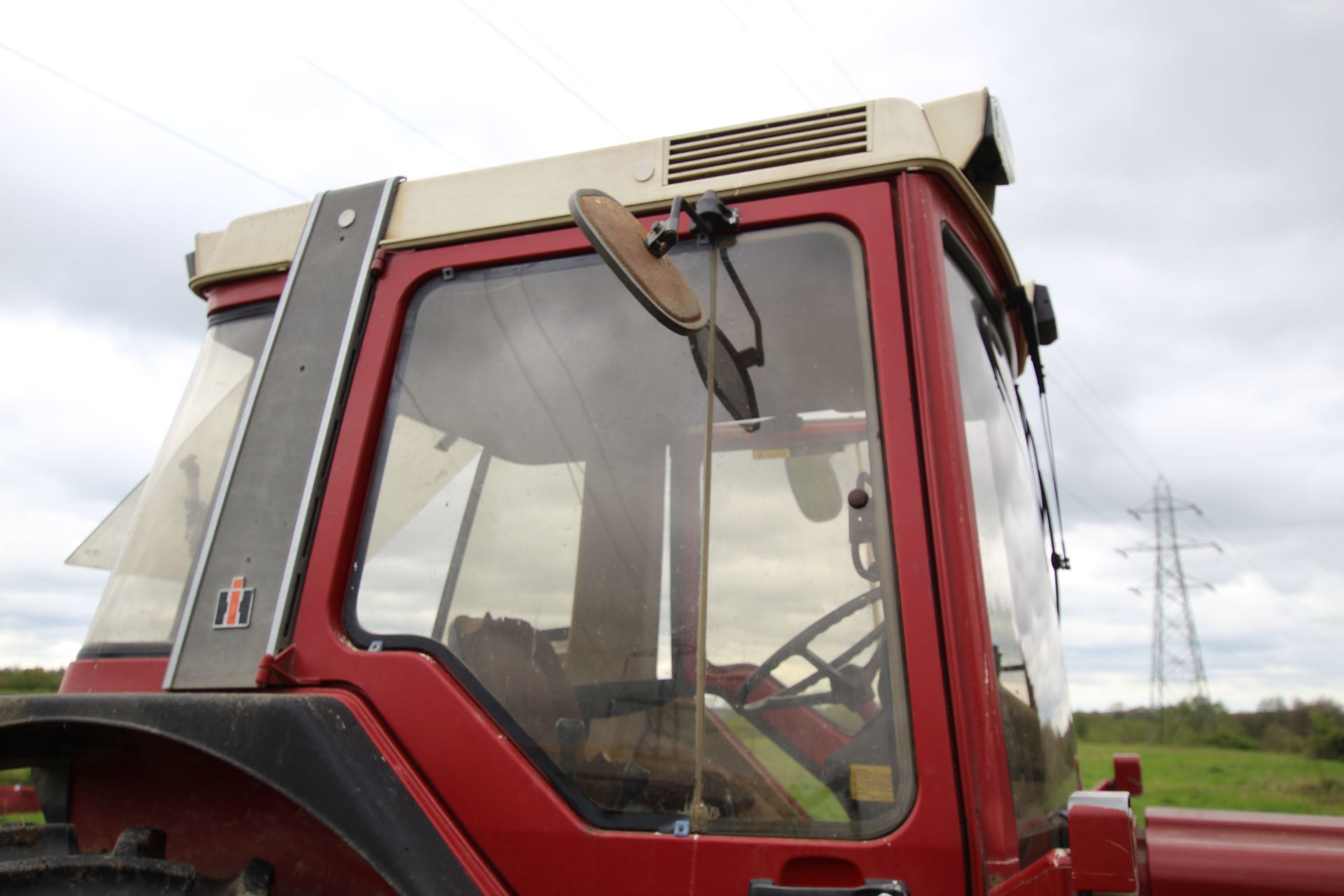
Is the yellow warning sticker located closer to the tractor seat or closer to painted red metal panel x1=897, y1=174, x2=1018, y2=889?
painted red metal panel x1=897, y1=174, x2=1018, y2=889

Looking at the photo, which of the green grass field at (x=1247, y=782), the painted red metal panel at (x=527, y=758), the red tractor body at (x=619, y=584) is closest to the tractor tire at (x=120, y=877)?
the red tractor body at (x=619, y=584)

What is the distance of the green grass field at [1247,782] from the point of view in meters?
18.5

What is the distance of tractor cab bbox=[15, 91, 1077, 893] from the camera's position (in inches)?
56.2

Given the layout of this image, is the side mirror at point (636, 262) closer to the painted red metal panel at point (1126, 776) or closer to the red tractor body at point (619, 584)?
the red tractor body at point (619, 584)

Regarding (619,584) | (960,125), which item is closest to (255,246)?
(619,584)

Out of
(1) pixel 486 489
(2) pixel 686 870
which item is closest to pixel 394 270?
(1) pixel 486 489

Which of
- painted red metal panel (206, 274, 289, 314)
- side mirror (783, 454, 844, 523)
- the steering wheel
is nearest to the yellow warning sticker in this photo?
the steering wheel

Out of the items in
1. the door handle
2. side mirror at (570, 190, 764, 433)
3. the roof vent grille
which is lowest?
the door handle

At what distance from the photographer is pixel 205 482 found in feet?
6.57

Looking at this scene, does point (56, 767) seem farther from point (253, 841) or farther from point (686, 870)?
point (686, 870)

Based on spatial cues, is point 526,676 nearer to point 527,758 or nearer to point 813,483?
point 527,758

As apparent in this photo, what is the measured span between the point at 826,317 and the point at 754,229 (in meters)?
0.23

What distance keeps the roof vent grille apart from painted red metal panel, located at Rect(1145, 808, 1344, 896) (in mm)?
1373

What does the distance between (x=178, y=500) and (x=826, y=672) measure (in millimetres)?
1461
